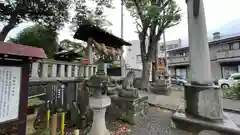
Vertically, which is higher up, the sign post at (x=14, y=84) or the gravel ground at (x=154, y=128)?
the sign post at (x=14, y=84)

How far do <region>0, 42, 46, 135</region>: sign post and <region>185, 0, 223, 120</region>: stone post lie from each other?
3727mm

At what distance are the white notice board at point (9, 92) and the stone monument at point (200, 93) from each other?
3.62 meters

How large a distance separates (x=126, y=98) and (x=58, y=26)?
6464 millimetres

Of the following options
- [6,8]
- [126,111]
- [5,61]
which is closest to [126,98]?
[126,111]

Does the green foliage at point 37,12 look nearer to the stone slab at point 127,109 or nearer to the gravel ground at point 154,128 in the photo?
the stone slab at point 127,109

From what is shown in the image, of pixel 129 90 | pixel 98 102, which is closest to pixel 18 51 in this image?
pixel 98 102

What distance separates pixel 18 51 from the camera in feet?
5.37

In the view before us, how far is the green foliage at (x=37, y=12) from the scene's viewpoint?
21.7ft

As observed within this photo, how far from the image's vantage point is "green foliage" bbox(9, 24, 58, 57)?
902 cm

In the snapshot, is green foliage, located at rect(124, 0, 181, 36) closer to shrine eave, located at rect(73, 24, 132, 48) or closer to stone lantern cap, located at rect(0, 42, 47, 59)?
shrine eave, located at rect(73, 24, 132, 48)

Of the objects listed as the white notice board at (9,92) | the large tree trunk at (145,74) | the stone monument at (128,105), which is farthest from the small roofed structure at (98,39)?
the large tree trunk at (145,74)

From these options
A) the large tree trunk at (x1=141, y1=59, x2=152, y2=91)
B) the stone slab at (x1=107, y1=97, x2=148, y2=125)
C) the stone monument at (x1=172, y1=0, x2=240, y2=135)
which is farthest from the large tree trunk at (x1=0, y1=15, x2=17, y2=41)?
the large tree trunk at (x1=141, y1=59, x2=152, y2=91)

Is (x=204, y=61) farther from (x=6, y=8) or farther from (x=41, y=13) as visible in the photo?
(x=6, y=8)

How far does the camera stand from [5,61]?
1698mm
